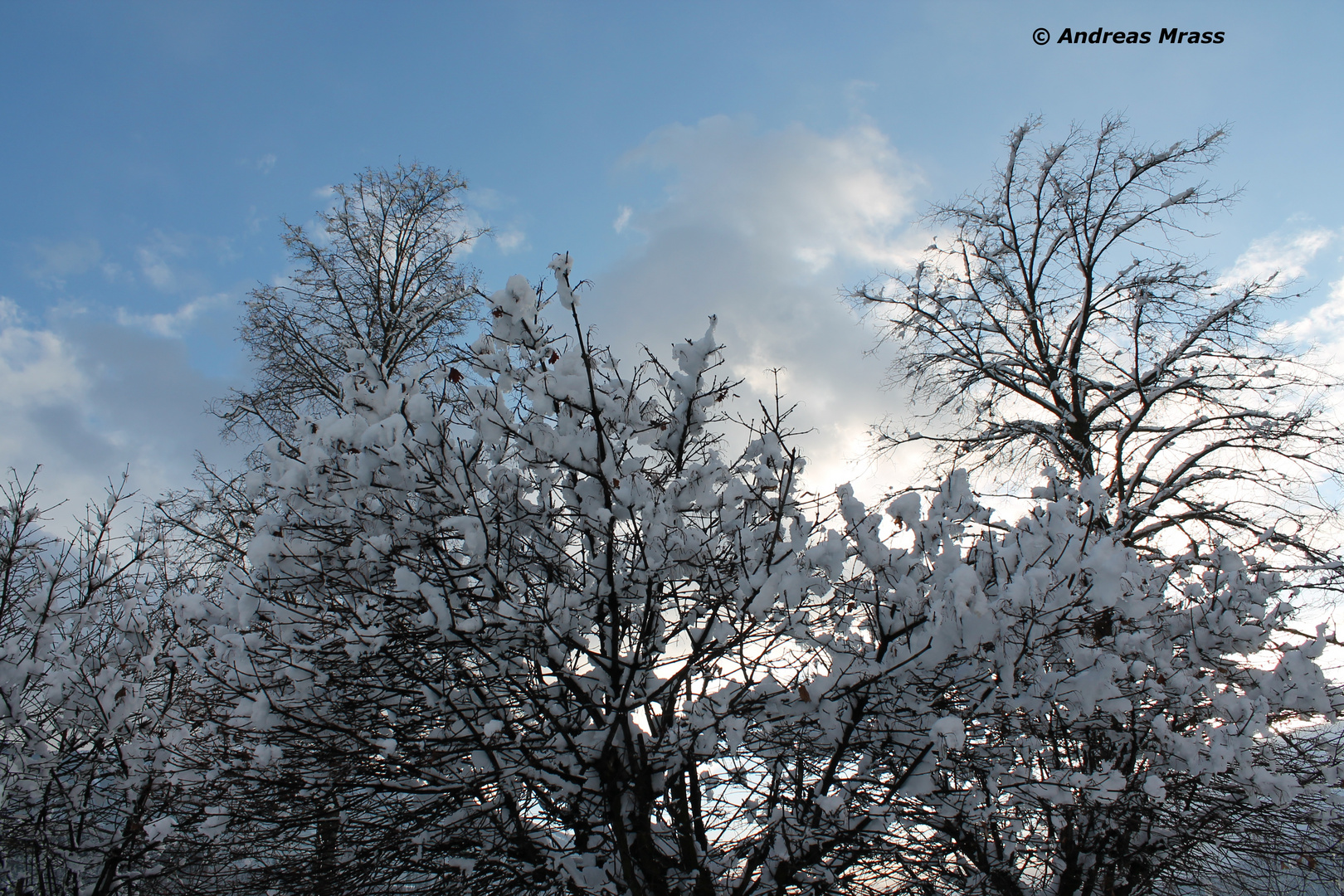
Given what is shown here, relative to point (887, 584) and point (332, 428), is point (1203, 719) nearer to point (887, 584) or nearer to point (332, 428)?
point (887, 584)

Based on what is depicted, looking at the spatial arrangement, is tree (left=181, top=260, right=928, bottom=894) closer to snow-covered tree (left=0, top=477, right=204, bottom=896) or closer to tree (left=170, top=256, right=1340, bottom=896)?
tree (left=170, top=256, right=1340, bottom=896)

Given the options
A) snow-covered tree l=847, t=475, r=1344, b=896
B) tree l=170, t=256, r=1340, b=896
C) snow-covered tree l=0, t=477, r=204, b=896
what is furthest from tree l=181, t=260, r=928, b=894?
snow-covered tree l=0, t=477, r=204, b=896

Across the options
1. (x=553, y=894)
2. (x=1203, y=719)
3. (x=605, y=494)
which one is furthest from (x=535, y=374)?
(x=1203, y=719)

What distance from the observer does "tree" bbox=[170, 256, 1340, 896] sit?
3.03 metres

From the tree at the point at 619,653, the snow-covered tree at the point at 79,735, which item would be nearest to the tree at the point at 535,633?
the tree at the point at 619,653

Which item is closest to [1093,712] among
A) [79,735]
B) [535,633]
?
[535,633]

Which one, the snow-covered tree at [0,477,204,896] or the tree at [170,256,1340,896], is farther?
the snow-covered tree at [0,477,204,896]

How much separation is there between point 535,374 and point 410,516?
96cm

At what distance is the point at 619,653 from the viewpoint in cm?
353

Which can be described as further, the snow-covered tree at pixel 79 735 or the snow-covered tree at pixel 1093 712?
the snow-covered tree at pixel 79 735

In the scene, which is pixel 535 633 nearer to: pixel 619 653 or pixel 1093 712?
pixel 619 653

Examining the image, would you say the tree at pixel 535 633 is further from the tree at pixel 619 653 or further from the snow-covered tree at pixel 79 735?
the snow-covered tree at pixel 79 735

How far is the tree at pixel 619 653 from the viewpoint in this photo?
3.03m

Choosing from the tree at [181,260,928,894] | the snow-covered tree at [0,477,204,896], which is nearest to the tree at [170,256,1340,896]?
the tree at [181,260,928,894]
